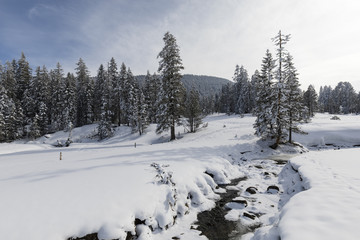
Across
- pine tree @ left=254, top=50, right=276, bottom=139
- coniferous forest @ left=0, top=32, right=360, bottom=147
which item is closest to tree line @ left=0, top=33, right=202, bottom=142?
coniferous forest @ left=0, top=32, right=360, bottom=147

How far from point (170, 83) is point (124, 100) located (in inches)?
971

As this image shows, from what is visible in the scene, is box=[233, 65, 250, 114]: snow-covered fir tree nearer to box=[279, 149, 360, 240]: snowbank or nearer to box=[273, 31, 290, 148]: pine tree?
box=[273, 31, 290, 148]: pine tree

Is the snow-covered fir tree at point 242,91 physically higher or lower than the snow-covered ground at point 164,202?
higher

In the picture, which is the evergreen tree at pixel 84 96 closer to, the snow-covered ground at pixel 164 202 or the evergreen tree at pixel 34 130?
the evergreen tree at pixel 34 130

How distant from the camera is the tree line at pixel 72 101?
4019 cm

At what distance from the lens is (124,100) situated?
159 ft

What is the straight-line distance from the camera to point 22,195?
6559 mm

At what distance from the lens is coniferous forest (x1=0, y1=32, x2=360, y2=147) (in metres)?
23.3

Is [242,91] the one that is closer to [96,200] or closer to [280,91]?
[280,91]

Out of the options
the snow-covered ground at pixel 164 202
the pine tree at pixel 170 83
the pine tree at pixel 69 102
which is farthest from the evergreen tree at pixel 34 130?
the snow-covered ground at pixel 164 202

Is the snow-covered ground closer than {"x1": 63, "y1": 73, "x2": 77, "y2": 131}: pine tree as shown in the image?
Yes

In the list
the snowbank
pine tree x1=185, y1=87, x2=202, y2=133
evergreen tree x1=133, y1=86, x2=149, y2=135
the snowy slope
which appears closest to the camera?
the snowbank

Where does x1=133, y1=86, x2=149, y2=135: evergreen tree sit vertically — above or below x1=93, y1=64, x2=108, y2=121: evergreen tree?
below

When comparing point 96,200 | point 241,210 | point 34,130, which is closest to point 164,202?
point 96,200
